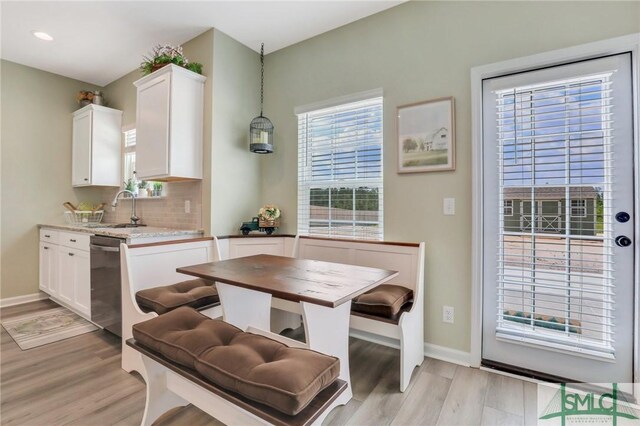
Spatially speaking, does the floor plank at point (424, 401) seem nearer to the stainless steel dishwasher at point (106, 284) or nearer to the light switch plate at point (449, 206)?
the light switch plate at point (449, 206)

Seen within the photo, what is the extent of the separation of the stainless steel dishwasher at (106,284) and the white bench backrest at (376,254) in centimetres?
155

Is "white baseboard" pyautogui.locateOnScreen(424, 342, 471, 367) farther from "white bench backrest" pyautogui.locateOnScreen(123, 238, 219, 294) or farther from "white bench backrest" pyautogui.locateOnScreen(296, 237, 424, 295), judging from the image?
"white bench backrest" pyautogui.locateOnScreen(123, 238, 219, 294)

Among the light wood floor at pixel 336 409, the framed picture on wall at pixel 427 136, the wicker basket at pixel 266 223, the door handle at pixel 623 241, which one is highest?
the framed picture on wall at pixel 427 136

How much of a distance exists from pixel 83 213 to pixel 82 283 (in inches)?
49.9

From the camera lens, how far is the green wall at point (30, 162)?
356 centimetres

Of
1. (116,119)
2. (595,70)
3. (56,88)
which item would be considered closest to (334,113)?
(595,70)

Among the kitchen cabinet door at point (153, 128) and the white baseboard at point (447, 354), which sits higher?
the kitchen cabinet door at point (153, 128)

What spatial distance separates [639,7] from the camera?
68.5 inches

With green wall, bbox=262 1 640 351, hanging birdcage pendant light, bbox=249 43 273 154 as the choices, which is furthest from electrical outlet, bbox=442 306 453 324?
hanging birdcage pendant light, bbox=249 43 273 154

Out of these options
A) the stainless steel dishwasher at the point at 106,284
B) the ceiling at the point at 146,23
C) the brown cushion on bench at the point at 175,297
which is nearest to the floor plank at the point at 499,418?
the brown cushion on bench at the point at 175,297

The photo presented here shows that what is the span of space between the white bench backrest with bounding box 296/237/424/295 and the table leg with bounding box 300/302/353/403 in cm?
66

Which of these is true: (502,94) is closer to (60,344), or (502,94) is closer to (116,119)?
(60,344)

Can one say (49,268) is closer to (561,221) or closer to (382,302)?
(382,302)

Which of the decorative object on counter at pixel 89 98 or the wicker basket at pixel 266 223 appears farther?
the decorative object on counter at pixel 89 98
